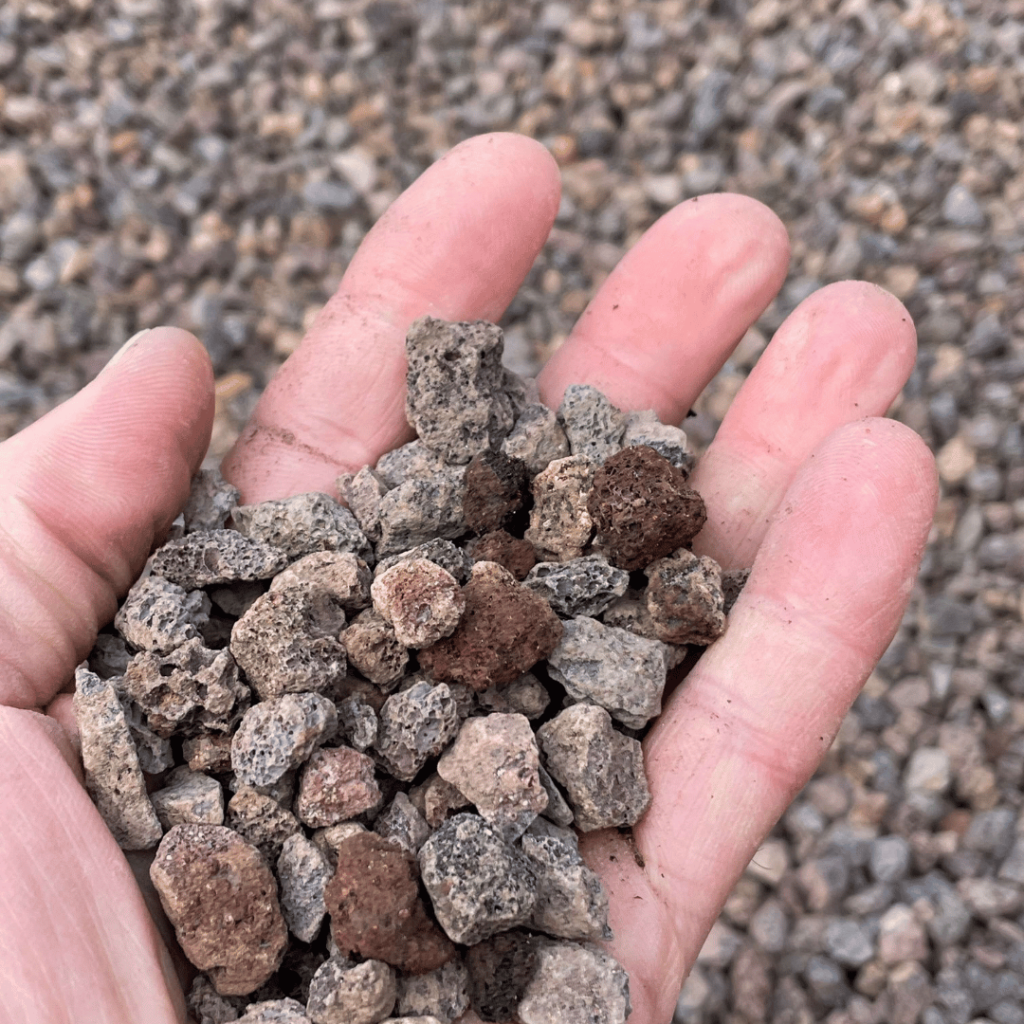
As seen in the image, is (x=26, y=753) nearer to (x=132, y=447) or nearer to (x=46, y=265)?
(x=132, y=447)

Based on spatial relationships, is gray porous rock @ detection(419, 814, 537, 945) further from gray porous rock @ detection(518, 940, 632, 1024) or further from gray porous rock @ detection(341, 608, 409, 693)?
gray porous rock @ detection(341, 608, 409, 693)

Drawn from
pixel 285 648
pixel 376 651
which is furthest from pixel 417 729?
pixel 285 648

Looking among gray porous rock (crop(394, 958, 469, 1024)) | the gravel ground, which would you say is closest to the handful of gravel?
gray porous rock (crop(394, 958, 469, 1024))

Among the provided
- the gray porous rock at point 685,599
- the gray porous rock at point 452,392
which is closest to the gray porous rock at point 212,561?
the gray porous rock at point 452,392

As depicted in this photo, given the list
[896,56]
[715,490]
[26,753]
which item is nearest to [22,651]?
[26,753]

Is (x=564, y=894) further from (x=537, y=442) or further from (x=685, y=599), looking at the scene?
(x=537, y=442)
